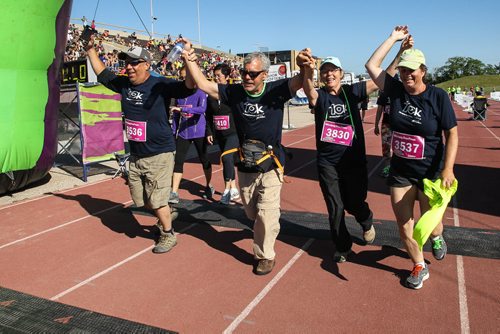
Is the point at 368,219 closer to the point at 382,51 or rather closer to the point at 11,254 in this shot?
the point at 382,51

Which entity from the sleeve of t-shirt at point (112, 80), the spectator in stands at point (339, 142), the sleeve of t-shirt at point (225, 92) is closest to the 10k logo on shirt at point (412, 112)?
the spectator in stands at point (339, 142)

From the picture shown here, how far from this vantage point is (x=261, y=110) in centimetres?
375

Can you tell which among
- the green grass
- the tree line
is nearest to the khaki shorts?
the green grass

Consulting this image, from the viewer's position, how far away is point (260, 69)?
3676 millimetres

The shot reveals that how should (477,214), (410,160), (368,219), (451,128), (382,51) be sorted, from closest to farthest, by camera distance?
(451,128) → (410,160) → (382,51) → (368,219) → (477,214)

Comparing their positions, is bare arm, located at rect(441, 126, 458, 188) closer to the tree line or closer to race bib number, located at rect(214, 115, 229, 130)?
race bib number, located at rect(214, 115, 229, 130)

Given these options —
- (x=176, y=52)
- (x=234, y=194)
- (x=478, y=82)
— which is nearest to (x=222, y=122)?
(x=234, y=194)

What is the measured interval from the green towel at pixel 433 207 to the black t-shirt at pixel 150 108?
2.64 metres

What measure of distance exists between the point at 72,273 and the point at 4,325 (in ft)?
4.02

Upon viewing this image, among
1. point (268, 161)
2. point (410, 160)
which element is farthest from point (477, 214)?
point (268, 161)

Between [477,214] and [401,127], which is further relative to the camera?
[477,214]

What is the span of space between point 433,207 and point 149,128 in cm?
297

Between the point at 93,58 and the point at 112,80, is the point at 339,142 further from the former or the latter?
the point at 93,58

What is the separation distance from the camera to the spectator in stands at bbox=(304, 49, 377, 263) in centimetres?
381
